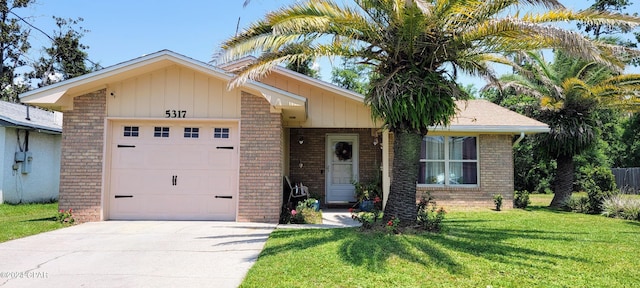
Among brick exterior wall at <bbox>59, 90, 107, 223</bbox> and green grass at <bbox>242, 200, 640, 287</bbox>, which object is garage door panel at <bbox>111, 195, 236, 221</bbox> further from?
green grass at <bbox>242, 200, 640, 287</bbox>

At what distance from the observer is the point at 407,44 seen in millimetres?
7410

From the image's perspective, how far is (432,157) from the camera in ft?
44.0

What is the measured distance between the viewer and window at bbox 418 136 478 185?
1328 cm

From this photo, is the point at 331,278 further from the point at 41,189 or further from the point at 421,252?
the point at 41,189

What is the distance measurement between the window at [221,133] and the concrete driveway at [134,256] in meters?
2.19

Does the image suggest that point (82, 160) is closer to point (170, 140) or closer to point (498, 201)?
point (170, 140)

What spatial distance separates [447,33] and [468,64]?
0.99 m

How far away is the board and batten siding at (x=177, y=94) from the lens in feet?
31.8

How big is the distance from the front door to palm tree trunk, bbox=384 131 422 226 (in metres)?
5.85

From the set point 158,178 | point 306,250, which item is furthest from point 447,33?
point 158,178

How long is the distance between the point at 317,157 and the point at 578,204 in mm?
8843

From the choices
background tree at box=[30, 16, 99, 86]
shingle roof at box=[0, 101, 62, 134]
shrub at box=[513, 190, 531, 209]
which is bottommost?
shrub at box=[513, 190, 531, 209]

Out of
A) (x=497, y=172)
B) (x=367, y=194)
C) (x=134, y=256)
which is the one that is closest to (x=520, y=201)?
(x=497, y=172)

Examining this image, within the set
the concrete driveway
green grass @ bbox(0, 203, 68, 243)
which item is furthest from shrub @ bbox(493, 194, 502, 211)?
green grass @ bbox(0, 203, 68, 243)
